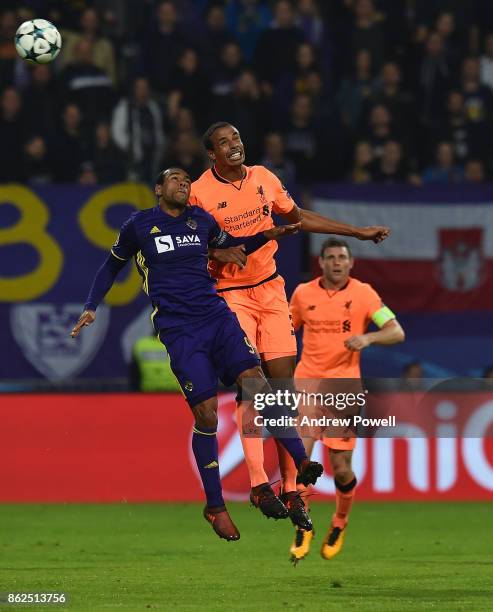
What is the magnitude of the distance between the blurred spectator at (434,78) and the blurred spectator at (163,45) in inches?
117

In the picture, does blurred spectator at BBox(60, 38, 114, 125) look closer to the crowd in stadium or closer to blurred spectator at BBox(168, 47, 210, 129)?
the crowd in stadium

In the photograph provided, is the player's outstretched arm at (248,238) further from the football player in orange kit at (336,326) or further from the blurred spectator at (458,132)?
the blurred spectator at (458,132)

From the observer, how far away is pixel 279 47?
17.0m

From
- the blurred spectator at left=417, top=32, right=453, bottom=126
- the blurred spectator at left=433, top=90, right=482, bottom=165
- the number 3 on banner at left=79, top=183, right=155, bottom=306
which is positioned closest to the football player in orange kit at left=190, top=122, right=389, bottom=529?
the number 3 on banner at left=79, top=183, right=155, bottom=306

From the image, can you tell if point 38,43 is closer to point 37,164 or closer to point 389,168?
point 37,164

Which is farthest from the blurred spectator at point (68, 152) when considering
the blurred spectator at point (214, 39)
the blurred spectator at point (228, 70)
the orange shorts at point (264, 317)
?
the orange shorts at point (264, 317)

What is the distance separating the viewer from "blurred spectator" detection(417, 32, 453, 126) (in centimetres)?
1744

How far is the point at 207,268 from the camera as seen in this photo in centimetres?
957

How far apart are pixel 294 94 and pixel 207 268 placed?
7717 millimetres

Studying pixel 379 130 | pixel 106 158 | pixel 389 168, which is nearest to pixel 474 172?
pixel 389 168

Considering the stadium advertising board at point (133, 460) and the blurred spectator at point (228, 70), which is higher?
the blurred spectator at point (228, 70)

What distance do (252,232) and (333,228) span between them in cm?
56

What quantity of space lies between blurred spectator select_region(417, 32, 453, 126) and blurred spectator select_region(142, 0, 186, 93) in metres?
2.97

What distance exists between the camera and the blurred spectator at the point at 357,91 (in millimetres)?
16938
